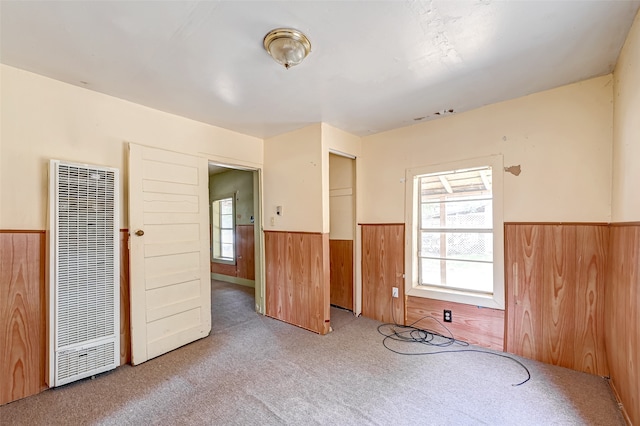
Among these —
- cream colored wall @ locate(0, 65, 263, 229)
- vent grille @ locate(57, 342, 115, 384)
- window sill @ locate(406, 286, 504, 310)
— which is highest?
cream colored wall @ locate(0, 65, 263, 229)

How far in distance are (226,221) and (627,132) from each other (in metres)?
5.92

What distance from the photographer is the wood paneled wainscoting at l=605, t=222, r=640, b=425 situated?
1488mm

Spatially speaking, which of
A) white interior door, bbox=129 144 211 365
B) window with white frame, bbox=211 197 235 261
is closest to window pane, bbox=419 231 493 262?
white interior door, bbox=129 144 211 365

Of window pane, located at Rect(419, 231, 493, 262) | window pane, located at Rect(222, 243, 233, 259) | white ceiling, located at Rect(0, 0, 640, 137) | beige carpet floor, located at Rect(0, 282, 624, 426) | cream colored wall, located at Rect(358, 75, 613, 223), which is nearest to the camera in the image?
white ceiling, located at Rect(0, 0, 640, 137)

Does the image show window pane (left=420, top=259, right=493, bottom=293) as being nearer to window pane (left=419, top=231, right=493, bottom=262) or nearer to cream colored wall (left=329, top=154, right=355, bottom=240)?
window pane (left=419, top=231, right=493, bottom=262)

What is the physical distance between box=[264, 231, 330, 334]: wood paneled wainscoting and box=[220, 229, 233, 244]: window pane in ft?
8.43

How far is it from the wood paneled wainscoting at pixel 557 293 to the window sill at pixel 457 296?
0.43 feet

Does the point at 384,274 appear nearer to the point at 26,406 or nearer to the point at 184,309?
the point at 184,309

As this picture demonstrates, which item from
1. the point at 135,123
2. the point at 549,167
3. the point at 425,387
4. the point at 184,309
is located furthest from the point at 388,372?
the point at 135,123

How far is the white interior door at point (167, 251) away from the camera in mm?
2416

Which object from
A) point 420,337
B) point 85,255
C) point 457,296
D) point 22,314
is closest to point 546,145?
point 457,296

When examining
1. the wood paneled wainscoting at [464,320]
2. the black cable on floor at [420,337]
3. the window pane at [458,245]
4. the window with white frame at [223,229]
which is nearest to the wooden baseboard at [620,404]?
the black cable on floor at [420,337]

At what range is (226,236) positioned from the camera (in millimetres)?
5988

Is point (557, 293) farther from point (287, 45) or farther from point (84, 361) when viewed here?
point (84, 361)
